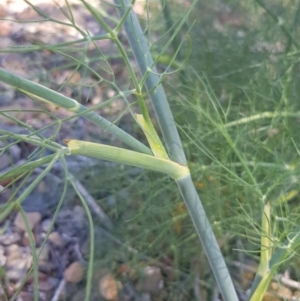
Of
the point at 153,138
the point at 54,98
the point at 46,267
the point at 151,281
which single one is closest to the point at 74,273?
the point at 46,267

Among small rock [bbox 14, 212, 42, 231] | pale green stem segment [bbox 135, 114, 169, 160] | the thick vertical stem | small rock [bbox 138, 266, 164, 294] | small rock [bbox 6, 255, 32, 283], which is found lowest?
small rock [bbox 138, 266, 164, 294]

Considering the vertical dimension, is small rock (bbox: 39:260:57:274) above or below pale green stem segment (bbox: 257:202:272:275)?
below

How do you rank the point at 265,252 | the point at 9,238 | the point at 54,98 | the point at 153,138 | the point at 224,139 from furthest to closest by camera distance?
the point at 9,238 → the point at 224,139 → the point at 265,252 → the point at 153,138 → the point at 54,98

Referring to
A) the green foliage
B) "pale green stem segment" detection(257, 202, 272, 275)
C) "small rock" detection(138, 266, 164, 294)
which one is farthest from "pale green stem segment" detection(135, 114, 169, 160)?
"small rock" detection(138, 266, 164, 294)

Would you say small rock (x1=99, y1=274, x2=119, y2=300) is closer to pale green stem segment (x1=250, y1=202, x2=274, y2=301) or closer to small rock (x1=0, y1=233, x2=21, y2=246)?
small rock (x1=0, y1=233, x2=21, y2=246)

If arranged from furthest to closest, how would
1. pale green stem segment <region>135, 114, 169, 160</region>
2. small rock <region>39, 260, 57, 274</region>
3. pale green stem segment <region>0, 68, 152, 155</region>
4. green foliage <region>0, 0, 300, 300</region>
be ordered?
small rock <region>39, 260, 57, 274</region> → green foliage <region>0, 0, 300, 300</region> → pale green stem segment <region>135, 114, 169, 160</region> → pale green stem segment <region>0, 68, 152, 155</region>

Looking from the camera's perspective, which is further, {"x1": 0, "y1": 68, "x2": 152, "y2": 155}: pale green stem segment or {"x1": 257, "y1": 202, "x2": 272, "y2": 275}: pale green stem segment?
{"x1": 257, "y1": 202, "x2": 272, "y2": 275}: pale green stem segment

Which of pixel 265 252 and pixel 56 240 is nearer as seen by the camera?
pixel 265 252

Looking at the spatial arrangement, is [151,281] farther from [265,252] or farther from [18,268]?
[265,252]
